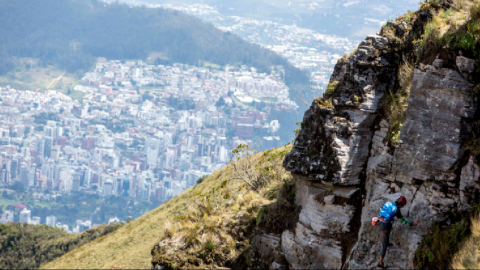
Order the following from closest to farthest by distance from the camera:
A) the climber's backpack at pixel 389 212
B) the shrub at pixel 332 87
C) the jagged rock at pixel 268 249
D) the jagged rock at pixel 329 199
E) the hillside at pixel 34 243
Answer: the climber's backpack at pixel 389 212, the jagged rock at pixel 329 199, the shrub at pixel 332 87, the jagged rock at pixel 268 249, the hillside at pixel 34 243

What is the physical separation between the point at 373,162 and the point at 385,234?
2045 millimetres

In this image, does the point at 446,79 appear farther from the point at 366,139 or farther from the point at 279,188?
the point at 279,188

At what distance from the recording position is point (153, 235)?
112ft

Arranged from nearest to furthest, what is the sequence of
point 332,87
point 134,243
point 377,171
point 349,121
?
1. point 377,171
2. point 349,121
3. point 332,87
4. point 134,243

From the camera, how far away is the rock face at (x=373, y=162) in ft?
30.7

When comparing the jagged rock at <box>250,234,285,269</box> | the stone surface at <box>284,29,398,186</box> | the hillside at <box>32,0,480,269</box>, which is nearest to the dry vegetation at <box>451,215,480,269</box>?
the hillside at <box>32,0,480,269</box>

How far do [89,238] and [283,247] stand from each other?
4308 cm

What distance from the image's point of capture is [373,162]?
445 inches

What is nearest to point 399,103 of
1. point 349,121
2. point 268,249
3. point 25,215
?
point 349,121

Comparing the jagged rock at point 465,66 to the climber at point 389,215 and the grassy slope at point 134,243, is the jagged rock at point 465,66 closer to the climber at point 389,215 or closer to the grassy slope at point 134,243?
the climber at point 389,215

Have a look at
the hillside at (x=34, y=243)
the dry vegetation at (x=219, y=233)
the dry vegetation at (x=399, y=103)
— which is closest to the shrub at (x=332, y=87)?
the dry vegetation at (x=399, y=103)

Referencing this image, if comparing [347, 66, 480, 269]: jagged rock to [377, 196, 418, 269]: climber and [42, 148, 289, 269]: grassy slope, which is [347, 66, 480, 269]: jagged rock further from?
[42, 148, 289, 269]: grassy slope

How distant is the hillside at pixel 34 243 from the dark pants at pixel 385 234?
149 feet

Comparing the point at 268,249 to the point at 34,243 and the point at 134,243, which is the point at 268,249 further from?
the point at 34,243
